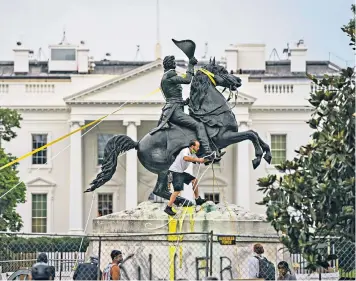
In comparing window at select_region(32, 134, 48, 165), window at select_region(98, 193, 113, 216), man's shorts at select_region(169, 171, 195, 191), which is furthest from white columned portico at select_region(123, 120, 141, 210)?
man's shorts at select_region(169, 171, 195, 191)

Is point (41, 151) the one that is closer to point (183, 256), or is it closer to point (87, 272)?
point (183, 256)

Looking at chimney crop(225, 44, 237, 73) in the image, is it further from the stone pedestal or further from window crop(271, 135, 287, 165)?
the stone pedestal

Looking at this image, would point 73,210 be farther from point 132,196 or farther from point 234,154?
point 234,154

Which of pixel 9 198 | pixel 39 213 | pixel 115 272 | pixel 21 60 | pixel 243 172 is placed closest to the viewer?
pixel 115 272

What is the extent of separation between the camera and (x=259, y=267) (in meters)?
19.8

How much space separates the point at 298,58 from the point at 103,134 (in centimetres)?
1494

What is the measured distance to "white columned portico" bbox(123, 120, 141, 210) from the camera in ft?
255

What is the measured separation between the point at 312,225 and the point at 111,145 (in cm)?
674

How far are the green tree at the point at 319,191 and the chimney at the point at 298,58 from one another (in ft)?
226

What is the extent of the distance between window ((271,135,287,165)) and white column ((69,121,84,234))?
11695 mm

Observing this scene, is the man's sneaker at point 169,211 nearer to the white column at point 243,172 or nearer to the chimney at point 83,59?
the white column at point 243,172

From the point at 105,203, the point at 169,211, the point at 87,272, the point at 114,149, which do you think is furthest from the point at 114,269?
the point at 105,203

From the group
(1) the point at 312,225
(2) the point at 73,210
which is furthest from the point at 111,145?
(2) the point at 73,210

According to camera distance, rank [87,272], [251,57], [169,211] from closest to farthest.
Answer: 1. [87,272]
2. [169,211]
3. [251,57]
